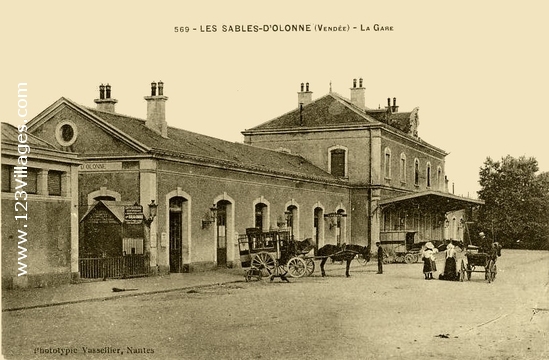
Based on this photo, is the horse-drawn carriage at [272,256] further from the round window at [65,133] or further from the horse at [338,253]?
the round window at [65,133]

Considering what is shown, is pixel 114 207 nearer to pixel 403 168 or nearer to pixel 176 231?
pixel 176 231

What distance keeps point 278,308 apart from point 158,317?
2.24 metres

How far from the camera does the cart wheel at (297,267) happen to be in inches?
758

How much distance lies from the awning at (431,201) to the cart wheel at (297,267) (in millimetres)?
14183

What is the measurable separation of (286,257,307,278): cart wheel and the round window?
7.30 m

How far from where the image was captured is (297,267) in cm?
1931

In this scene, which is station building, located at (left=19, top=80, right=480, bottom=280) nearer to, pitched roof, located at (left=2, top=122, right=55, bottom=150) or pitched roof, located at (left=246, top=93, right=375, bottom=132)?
pitched roof, located at (left=246, top=93, right=375, bottom=132)

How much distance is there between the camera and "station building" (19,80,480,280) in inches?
763

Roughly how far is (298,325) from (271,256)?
29.2 ft

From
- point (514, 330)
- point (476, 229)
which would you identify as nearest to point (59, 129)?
point (514, 330)

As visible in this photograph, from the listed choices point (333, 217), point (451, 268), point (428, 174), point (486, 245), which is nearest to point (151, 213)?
point (451, 268)

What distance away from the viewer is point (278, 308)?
12.1 meters

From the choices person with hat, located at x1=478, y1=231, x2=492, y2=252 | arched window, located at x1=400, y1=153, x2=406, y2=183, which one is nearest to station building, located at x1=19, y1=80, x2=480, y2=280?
arched window, located at x1=400, y1=153, x2=406, y2=183

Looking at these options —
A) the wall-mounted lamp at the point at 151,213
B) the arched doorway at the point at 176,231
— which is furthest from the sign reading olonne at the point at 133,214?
the arched doorway at the point at 176,231
